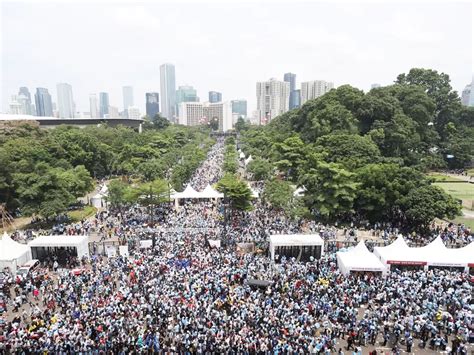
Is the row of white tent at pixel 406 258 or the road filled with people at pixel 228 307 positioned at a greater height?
the row of white tent at pixel 406 258

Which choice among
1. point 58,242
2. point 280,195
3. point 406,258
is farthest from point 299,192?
point 58,242

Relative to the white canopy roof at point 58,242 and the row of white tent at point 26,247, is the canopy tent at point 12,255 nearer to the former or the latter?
the row of white tent at point 26,247

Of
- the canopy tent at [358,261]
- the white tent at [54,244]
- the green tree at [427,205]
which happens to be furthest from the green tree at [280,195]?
the white tent at [54,244]

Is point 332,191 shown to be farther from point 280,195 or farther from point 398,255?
point 398,255

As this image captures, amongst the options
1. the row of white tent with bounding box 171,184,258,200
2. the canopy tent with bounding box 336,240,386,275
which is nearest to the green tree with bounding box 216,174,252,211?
the row of white tent with bounding box 171,184,258,200

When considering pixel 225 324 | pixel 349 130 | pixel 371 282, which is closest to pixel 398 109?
pixel 349 130
